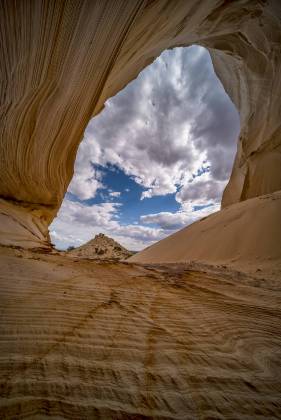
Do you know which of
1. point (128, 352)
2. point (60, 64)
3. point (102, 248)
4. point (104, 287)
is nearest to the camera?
point (128, 352)

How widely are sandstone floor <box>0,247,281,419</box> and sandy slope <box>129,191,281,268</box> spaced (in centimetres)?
222

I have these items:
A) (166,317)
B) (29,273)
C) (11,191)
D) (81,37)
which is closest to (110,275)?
(29,273)

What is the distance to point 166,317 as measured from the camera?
994 millimetres

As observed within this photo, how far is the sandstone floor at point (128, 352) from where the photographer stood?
0.54 m

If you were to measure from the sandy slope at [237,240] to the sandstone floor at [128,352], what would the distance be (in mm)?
2218

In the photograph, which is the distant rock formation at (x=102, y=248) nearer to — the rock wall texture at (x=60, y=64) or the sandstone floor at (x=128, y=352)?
the rock wall texture at (x=60, y=64)

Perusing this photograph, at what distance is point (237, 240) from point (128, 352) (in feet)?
11.7

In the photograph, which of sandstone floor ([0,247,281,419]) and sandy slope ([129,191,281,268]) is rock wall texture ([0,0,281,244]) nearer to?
sandstone floor ([0,247,281,419])

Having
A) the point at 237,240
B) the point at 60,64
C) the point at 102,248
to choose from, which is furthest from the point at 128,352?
the point at 102,248

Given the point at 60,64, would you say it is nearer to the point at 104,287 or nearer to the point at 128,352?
the point at 104,287

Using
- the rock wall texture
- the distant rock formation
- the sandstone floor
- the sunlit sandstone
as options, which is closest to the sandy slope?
the sunlit sandstone

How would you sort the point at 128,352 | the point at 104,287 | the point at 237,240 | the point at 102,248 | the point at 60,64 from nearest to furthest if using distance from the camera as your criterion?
the point at 128,352, the point at 104,287, the point at 60,64, the point at 237,240, the point at 102,248

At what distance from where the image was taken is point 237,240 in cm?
383

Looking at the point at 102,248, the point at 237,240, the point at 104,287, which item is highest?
the point at 237,240
